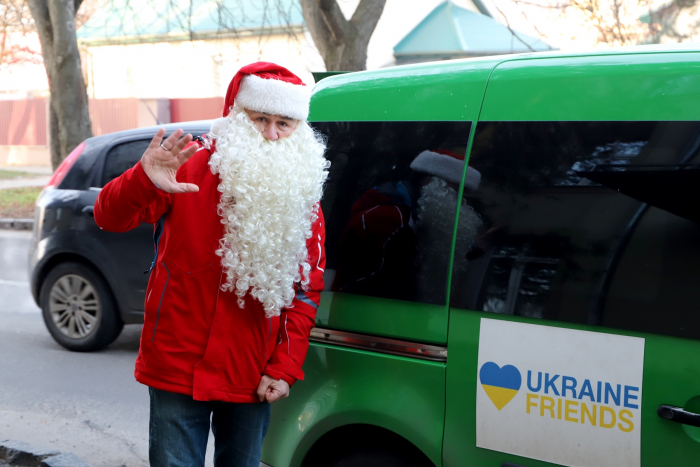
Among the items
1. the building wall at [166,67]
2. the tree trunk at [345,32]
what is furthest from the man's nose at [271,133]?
the building wall at [166,67]

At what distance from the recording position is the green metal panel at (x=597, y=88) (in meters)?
1.92

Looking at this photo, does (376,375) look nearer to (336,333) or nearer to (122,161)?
(336,333)

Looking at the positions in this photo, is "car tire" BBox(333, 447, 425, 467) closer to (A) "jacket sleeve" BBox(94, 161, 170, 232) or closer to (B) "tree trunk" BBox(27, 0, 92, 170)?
(A) "jacket sleeve" BBox(94, 161, 170, 232)

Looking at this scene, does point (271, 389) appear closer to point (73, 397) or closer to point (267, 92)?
point (267, 92)

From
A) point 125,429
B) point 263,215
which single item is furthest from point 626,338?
point 125,429

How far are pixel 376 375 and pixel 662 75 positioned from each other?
4.20 ft

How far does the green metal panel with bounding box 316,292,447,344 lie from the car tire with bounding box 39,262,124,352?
376 centimetres

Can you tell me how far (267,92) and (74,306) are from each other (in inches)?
170

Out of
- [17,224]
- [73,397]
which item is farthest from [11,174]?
[73,397]

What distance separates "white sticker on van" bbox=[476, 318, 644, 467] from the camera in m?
1.92

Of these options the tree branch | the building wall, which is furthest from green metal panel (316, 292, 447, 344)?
the building wall

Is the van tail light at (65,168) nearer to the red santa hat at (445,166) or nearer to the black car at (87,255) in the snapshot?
the black car at (87,255)

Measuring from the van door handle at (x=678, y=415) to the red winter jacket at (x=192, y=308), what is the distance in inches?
44.4

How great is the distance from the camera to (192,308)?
7.20ft
